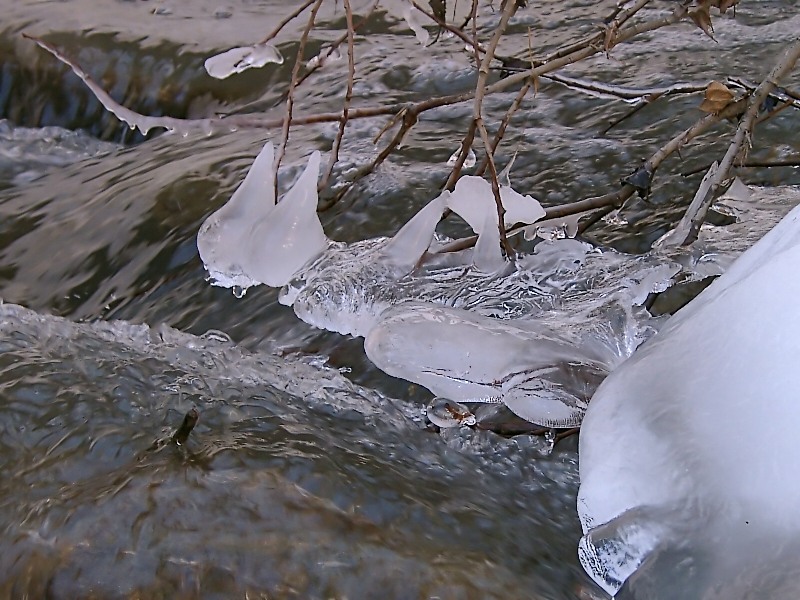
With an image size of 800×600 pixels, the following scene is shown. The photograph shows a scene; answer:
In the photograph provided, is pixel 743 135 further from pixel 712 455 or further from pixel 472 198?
pixel 712 455

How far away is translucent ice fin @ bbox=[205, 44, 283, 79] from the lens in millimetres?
2117

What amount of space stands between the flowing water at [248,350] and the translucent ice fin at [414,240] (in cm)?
36

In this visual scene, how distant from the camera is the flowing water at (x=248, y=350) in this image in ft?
5.09

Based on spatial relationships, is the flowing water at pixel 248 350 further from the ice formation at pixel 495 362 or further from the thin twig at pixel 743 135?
the thin twig at pixel 743 135

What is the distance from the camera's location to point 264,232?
6.60ft

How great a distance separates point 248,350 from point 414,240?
846mm

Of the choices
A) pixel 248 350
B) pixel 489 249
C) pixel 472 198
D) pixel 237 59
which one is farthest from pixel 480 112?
pixel 248 350

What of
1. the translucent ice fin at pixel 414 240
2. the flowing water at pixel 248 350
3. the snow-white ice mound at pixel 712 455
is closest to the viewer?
the snow-white ice mound at pixel 712 455

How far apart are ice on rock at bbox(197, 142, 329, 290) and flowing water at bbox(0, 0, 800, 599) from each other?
10.7 inches

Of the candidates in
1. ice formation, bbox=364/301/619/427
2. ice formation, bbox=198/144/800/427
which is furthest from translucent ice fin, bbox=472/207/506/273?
ice formation, bbox=364/301/619/427

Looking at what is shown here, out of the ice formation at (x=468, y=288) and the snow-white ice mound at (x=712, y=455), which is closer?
the snow-white ice mound at (x=712, y=455)

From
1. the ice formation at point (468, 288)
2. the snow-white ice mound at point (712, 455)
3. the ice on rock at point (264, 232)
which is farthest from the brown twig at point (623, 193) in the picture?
the snow-white ice mound at point (712, 455)

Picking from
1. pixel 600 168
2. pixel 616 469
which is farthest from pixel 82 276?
pixel 616 469

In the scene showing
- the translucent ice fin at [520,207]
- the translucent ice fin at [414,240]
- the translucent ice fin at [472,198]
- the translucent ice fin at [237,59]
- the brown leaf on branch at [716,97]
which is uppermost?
the translucent ice fin at [237,59]
